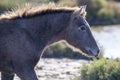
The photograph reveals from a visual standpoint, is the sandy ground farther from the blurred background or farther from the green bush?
the green bush

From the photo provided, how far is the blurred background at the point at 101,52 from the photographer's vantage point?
12.4m

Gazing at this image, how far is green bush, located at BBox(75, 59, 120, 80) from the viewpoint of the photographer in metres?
11.9

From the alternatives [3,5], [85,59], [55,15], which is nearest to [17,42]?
[55,15]

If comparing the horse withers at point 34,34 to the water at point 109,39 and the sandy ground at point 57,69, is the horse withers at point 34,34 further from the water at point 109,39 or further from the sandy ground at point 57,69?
the water at point 109,39

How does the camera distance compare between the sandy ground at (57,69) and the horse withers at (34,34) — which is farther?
the sandy ground at (57,69)

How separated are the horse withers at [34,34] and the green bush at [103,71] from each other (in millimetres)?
2133

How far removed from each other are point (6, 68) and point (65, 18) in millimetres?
1429

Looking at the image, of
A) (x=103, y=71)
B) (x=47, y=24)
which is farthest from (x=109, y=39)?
(x=47, y=24)

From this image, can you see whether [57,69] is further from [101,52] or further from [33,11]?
[33,11]

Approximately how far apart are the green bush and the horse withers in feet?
7.00

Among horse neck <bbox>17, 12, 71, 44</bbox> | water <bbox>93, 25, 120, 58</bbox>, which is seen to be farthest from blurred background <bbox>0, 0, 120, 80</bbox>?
horse neck <bbox>17, 12, 71, 44</bbox>

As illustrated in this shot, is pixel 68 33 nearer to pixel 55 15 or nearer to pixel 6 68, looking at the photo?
pixel 55 15

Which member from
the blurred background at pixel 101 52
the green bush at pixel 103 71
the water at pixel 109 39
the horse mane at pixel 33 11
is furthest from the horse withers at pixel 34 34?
the water at pixel 109 39

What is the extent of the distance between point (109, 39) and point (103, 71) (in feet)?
39.6
